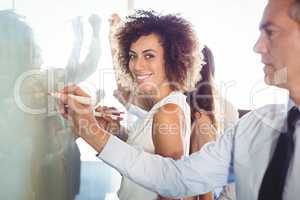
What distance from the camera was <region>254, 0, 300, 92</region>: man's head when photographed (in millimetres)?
787

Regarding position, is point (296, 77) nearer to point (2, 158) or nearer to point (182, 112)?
point (182, 112)

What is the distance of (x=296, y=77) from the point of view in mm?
790

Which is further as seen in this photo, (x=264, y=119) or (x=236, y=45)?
(x=236, y=45)

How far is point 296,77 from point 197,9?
392 millimetres

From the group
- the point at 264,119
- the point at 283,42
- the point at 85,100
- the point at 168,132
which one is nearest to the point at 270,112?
the point at 264,119

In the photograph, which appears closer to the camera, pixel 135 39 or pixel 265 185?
pixel 265 185

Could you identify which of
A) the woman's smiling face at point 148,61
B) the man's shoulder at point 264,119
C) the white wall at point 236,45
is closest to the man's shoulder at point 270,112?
the man's shoulder at point 264,119

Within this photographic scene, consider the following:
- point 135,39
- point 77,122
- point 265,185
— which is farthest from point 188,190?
point 135,39

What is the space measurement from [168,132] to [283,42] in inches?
15.4

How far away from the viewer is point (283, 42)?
0.80 meters

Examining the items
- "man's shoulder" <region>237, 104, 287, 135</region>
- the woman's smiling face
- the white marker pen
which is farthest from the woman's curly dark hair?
"man's shoulder" <region>237, 104, 287, 135</region>

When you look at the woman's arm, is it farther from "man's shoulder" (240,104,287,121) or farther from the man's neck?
the man's neck

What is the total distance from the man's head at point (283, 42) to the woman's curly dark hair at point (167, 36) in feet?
0.86

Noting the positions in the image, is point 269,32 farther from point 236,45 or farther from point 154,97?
point 154,97
